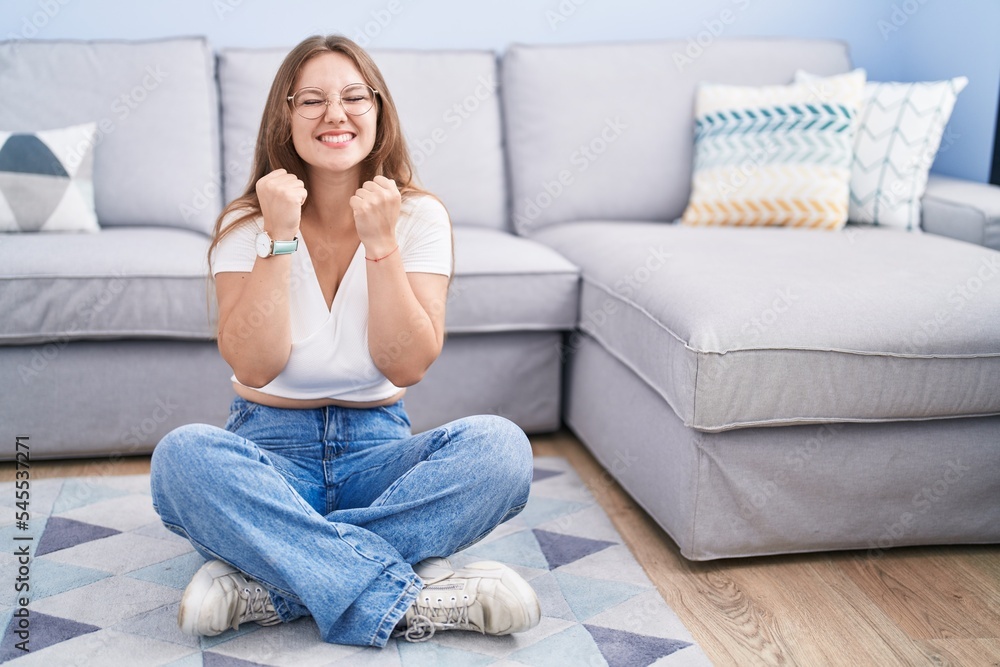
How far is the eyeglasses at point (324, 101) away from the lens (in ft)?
4.92

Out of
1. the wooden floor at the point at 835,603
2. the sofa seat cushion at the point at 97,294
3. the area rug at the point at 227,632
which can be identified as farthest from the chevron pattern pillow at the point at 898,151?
the sofa seat cushion at the point at 97,294

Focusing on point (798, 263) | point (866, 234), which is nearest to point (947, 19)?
point (866, 234)

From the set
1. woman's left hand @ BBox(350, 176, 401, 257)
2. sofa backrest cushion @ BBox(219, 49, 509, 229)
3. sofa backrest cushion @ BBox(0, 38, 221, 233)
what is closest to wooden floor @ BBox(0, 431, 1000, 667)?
woman's left hand @ BBox(350, 176, 401, 257)

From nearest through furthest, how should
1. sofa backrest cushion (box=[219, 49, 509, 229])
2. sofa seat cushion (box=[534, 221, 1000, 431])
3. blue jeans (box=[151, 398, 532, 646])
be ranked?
blue jeans (box=[151, 398, 532, 646]) → sofa seat cushion (box=[534, 221, 1000, 431]) → sofa backrest cushion (box=[219, 49, 509, 229])

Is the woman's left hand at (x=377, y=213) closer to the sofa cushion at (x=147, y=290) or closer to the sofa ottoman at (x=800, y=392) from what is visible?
the sofa ottoman at (x=800, y=392)

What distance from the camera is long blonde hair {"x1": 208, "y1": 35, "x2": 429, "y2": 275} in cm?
153

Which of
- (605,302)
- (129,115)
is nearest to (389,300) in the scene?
(605,302)

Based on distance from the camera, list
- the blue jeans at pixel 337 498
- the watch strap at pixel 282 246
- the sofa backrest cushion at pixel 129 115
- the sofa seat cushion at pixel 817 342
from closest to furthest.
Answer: the blue jeans at pixel 337 498 < the watch strap at pixel 282 246 < the sofa seat cushion at pixel 817 342 < the sofa backrest cushion at pixel 129 115

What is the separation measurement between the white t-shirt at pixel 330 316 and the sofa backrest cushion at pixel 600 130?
46.7 inches

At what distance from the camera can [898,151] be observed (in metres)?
2.55

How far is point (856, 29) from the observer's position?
316cm

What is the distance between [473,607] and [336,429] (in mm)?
364

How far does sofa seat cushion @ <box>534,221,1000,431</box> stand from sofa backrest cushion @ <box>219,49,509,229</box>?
925mm

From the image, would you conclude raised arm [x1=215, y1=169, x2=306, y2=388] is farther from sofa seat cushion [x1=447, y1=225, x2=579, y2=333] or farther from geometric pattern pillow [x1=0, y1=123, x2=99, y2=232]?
geometric pattern pillow [x1=0, y1=123, x2=99, y2=232]
